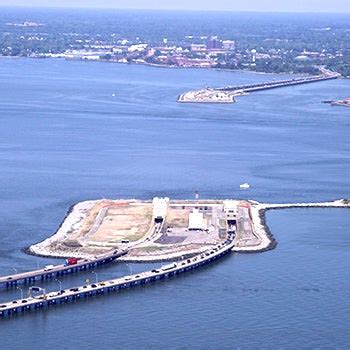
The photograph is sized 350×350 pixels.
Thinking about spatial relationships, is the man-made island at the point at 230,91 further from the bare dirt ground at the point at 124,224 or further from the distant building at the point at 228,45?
the bare dirt ground at the point at 124,224

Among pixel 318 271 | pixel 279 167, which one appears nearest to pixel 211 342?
pixel 318 271

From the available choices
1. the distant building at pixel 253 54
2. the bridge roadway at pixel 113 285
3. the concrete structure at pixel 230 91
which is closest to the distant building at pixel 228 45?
the distant building at pixel 253 54

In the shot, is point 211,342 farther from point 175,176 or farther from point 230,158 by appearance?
point 230,158

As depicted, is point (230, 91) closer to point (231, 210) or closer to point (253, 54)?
point (253, 54)

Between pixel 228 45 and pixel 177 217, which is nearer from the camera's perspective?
pixel 177 217

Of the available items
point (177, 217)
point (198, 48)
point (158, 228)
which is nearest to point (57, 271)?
point (158, 228)

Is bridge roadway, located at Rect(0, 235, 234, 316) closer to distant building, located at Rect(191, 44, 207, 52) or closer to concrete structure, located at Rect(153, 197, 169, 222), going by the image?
concrete structure, located at Rect(153, 197, 169, 222)
